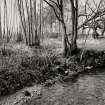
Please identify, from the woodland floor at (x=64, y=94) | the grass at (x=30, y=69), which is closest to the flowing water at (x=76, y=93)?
the woodland floor at (x=64, y=94)

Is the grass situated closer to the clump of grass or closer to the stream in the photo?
the clump of grass

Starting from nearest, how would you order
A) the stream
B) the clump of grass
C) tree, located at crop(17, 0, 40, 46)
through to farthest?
1. the stream
2. the clump of grass
3. tree, located at crop(17, 0, 40, 46)

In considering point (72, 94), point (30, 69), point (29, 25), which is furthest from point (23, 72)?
point (29, 25)

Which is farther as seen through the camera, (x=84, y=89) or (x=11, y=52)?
(x=11, y=52)

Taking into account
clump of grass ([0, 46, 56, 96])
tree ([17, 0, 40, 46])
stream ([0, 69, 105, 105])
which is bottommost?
stream ([0, 69, 105, 105])

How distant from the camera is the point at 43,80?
3.58 m

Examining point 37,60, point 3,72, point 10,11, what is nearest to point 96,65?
point 37,60

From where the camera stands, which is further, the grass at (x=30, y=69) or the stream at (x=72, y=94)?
the grass at (x=30, y=69)

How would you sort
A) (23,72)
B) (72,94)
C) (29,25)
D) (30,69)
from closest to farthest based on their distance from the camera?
1. (72,94)
2. (23,72)
3. (30,69)
4. (29,25)

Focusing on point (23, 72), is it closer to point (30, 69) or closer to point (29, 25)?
point (30, 69)

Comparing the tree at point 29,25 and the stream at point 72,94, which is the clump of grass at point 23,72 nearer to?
the stream at point 72,94

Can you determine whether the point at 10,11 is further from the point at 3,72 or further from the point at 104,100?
the point at 104,100

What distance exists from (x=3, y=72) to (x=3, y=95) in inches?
25.8

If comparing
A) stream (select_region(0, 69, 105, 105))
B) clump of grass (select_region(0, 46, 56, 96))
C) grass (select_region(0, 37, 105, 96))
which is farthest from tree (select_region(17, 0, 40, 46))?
stream (select_region(0, 69, 105, 105))
